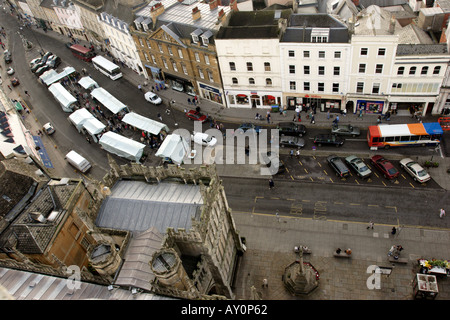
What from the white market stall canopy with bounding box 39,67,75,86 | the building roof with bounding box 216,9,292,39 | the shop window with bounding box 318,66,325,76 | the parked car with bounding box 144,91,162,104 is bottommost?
the parked car with bounding box 144,91,162,104

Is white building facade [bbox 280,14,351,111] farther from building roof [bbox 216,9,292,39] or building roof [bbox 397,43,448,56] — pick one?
building roof [bbox 397,43,448,56]

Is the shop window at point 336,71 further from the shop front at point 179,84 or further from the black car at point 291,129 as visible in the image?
the shop front at point 179,84

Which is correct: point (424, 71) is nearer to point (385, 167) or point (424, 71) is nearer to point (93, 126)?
point (385, 167)

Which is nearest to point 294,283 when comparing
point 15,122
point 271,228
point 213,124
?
point 271,228

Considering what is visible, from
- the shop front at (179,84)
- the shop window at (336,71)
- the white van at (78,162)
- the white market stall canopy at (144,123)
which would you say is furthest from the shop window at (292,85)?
the white van at (78,162)

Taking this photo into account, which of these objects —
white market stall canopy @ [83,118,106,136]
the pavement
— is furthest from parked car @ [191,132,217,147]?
white market stall canopy @ [83,118,106,136]

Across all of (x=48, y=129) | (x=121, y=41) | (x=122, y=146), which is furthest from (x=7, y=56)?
(x=122, y=146)

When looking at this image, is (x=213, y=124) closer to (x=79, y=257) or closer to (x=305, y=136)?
(x=305, y=136)
